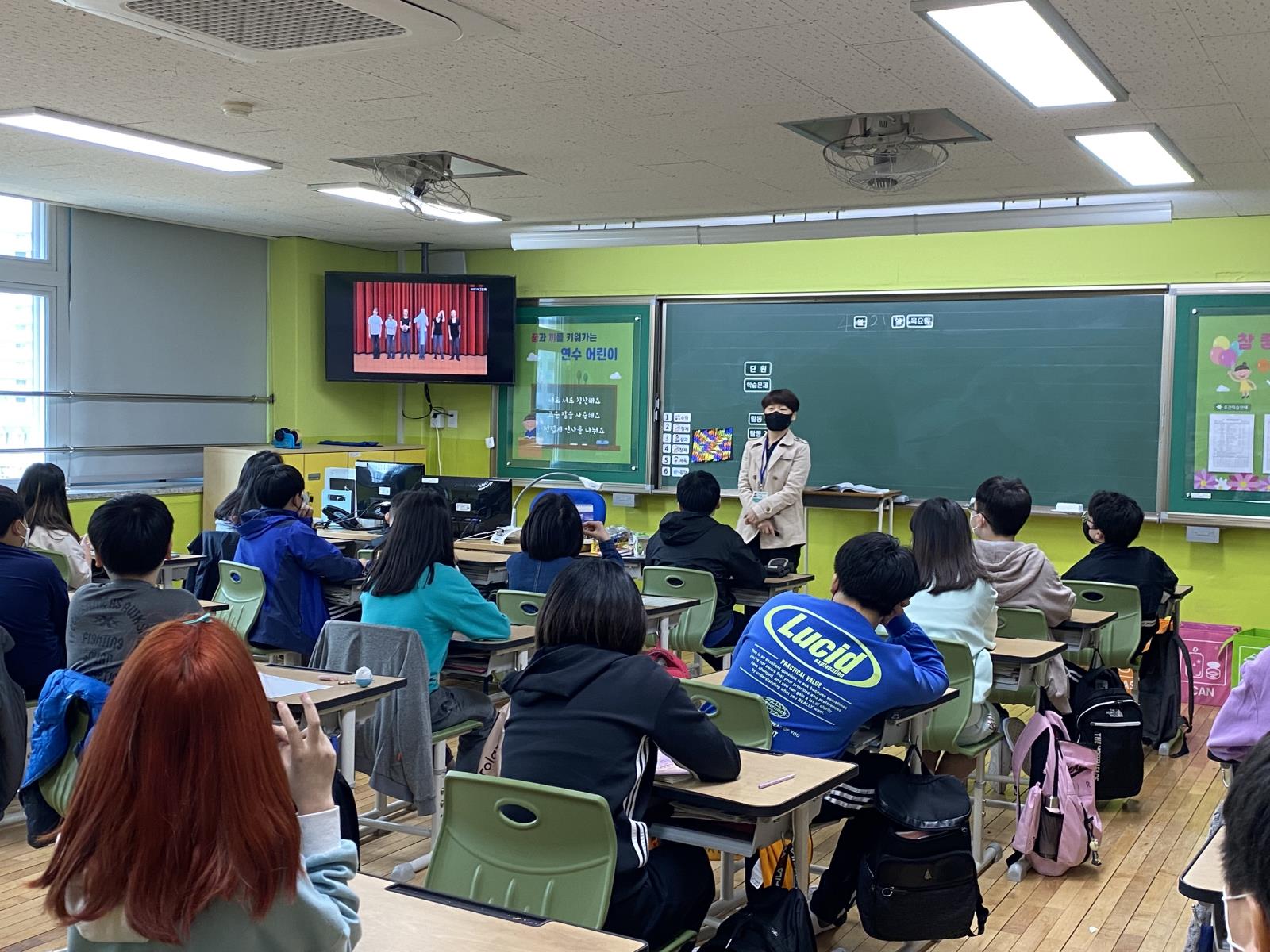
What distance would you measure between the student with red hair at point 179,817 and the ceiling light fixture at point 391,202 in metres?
4.92

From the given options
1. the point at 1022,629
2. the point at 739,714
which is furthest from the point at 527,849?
the point at 1022,629

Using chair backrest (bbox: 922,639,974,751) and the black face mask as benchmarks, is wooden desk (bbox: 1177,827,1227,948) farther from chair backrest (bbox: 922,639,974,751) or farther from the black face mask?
the black face mask

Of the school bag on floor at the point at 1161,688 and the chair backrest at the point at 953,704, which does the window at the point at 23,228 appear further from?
the school bag on floor at the point at 1161,688

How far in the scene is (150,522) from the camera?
11.3 feet

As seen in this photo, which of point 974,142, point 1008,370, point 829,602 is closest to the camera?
point 829,602

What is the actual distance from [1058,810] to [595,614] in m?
2.29

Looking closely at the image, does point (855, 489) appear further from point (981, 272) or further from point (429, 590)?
point (429, 590)

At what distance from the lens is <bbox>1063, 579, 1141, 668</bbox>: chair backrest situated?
17.9 feet

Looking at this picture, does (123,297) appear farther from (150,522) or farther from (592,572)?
(592,572)

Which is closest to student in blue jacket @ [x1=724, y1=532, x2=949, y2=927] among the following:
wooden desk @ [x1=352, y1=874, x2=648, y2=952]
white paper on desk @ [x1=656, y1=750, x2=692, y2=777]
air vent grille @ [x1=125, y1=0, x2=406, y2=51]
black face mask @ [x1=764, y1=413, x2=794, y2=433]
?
white paper on desk @ [x1=656, y1=750, x2=692, y2=777]

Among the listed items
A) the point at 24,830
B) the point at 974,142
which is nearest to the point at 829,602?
the point at 974,142

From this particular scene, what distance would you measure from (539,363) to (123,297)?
112 inches

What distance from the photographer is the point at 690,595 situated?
586 cm

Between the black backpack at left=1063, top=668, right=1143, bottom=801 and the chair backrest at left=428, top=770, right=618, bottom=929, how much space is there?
291 cm
